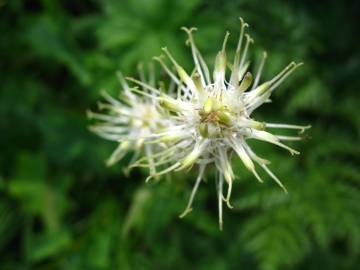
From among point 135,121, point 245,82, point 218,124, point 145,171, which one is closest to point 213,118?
point 218,124

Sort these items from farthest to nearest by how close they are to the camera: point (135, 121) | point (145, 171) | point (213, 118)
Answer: point (145, 171)
point (135, 121)
point (213, 118)

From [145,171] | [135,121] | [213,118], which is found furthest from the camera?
[145,171]

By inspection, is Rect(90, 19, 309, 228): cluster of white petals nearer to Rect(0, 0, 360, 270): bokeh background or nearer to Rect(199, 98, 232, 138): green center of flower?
Rect(199, 98, 232, 138): green center of flower

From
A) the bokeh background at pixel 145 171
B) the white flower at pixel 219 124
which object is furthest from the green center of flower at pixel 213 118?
the bokeh background at pixel 145 171

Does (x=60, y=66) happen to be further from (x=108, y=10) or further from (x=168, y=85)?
(x=168, y=85)

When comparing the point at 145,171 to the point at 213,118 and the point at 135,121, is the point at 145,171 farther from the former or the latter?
the point at 213,118

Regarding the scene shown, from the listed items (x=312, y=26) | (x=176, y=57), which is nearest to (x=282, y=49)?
(x=312, y=26)

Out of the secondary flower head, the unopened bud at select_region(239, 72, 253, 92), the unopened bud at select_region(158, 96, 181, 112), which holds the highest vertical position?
the secondary flower head

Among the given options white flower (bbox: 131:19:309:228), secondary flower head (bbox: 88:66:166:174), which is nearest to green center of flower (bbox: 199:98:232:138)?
white flower (bbox: 131:19:309:228)

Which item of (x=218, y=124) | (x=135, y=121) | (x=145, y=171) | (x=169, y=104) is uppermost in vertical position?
(x=145, y=171)

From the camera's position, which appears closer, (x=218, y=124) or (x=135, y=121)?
(x=218, y=124)
